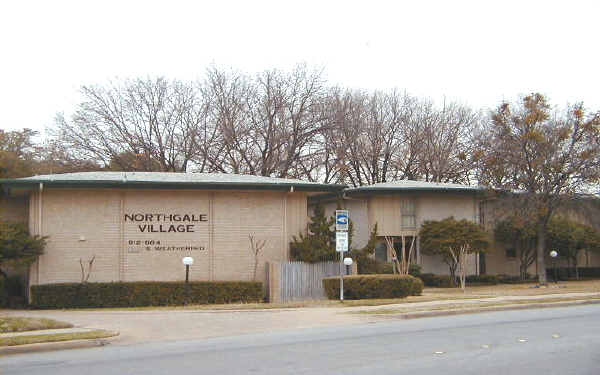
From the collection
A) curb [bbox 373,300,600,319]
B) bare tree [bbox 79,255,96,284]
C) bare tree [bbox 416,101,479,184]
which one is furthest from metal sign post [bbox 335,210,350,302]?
bare tree [bbox 416,101,479,184]

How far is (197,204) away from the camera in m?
26.5

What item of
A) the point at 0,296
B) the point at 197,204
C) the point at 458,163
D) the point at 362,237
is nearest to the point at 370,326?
the point at 197,204

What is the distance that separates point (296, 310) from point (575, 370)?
10429 millimetres

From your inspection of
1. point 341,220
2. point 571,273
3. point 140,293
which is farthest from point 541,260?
point 140,293

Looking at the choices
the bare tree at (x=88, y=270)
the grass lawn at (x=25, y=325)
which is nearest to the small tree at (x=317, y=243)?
the bare tree at (x=88, y=270)

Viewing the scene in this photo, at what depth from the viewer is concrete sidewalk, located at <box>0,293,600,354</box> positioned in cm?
1513

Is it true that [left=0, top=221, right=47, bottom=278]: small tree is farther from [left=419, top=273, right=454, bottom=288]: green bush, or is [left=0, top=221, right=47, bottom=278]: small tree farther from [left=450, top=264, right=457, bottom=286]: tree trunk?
[left=450, top=264, right=457, bottom=286]: tree trunk

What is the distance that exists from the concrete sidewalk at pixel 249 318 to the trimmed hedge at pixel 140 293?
3911 millimetres

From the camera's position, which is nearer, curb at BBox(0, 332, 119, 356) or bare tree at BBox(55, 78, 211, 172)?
curb at BBox(0, 332, 119, 356)

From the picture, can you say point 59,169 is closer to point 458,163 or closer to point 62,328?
point 458,163

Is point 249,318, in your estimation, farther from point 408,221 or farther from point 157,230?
point 408,221

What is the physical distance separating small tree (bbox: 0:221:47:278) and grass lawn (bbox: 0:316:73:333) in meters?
7.84

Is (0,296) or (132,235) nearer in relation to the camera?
(0,296)

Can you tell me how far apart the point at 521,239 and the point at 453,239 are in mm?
6670
